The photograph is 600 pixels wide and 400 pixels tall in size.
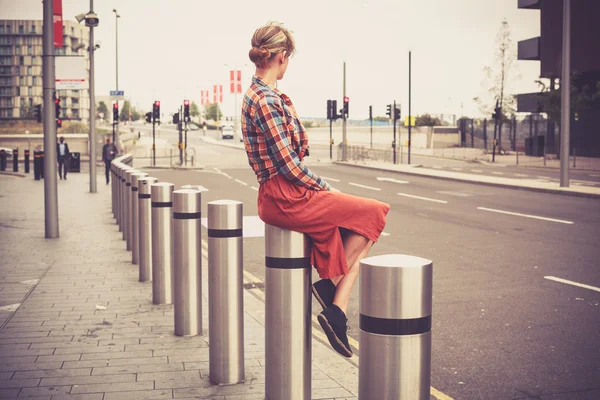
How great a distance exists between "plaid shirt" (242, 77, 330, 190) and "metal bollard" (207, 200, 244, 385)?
0.65m

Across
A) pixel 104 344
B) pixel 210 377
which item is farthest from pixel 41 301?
pixel 210 377

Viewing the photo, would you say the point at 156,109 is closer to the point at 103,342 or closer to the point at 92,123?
the point at 92,123

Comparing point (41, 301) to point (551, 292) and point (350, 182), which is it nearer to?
point (551, 292)

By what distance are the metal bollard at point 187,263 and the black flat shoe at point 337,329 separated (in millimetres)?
2070

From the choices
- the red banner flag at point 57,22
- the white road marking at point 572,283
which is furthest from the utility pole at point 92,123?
the white road marking at point 572,283

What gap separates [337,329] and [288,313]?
10.4 inches

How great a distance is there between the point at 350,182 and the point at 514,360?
2180cm

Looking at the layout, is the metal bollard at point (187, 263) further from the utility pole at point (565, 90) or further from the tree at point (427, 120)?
the tree at point (427, 120)

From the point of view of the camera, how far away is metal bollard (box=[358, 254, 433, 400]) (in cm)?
248

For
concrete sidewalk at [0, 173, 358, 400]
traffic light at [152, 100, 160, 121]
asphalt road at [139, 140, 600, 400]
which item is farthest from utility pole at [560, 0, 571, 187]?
traffic light at [152, 100, 160, 121]

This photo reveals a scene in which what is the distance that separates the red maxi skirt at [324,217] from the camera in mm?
3660

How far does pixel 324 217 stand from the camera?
12.0 ft

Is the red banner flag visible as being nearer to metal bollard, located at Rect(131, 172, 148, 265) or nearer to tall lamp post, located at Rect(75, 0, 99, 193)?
metal bollard, located at Rect(131, 172, 148, 265)

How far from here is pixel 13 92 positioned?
486ft
